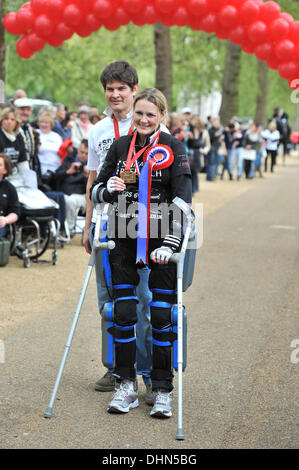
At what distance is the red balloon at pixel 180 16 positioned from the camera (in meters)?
13.6

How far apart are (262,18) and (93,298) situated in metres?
6.71

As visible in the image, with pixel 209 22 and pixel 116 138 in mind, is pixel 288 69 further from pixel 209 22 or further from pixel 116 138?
pixel 116 138

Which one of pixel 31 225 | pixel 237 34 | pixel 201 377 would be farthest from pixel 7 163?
pixel 237 34

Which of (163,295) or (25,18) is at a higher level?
(25,18)

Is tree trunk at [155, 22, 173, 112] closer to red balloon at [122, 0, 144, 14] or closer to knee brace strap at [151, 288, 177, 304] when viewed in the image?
red balloon at [122, 0, 144, 14]

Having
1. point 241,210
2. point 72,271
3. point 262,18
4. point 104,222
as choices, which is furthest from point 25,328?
point 241,210

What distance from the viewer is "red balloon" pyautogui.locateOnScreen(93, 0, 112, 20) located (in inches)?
524

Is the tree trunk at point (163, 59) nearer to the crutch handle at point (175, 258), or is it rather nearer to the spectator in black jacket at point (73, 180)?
the spectator in black jacket at point (73, 180)

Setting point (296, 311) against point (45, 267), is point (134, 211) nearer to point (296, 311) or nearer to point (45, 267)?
point (296, 311)

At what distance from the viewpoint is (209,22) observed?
13641 mm

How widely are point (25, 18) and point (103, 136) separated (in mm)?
8902

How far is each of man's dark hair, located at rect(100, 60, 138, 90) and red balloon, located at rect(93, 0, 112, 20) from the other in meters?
8.48

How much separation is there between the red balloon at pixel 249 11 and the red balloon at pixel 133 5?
163cm
